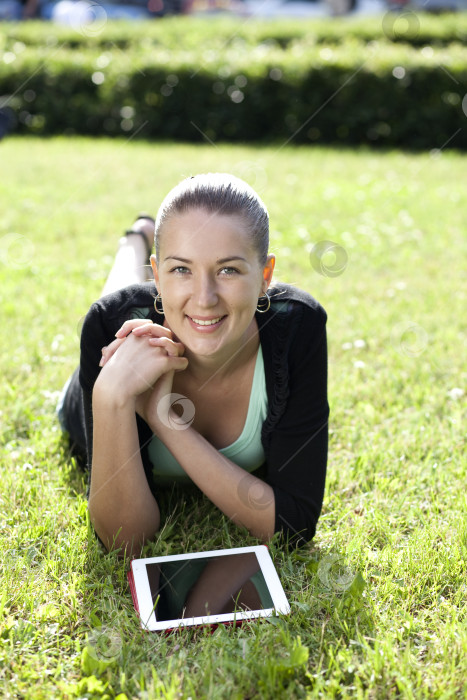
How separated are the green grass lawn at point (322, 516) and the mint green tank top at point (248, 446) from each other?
8.5 inches

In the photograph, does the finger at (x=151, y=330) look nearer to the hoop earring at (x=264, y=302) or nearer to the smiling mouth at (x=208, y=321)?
the smiling mouth at (x=208, y=321)

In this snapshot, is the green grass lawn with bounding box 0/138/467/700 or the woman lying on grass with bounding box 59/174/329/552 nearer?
the green grass lawn with bounding box 0/138/467/700

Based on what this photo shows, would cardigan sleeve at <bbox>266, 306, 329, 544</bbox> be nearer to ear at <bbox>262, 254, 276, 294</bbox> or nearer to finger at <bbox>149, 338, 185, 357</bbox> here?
ear at <bbox>262, 254, 276, 294</bbox>

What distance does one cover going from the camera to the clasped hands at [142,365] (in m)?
2.41

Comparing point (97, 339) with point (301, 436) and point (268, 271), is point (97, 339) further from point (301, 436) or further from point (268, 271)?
point (301, 436)

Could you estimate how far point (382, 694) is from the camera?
2.12 m

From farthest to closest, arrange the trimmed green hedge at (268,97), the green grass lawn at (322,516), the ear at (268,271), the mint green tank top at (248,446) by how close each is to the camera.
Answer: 1. the trimmed green hedge at (268,97)
2. the mint green tank top at (248,446)
3. the ear at (268,271)
4. the green grass lawn at (322,516)

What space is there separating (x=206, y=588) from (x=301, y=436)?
23.1 inches

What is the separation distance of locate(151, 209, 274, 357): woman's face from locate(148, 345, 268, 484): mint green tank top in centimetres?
28

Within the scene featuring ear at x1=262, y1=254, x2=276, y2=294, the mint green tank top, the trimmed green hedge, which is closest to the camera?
ear at x1=262, y1=254, x2=276, y2=294

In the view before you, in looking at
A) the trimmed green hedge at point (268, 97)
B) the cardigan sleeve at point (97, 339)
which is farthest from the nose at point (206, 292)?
the trimmed green hedge at point (268, 97)

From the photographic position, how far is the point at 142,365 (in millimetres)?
2445

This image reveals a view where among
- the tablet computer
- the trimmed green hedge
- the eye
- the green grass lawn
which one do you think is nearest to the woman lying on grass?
the eye

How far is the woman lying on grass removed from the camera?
7.72 feet
